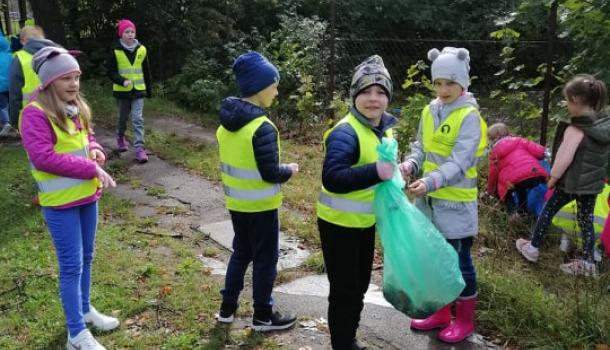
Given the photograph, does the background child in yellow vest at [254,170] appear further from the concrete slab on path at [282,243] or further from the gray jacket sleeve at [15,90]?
the gray jacket sleeve at [15,90]

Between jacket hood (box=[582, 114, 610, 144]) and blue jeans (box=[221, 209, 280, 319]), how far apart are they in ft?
8.71

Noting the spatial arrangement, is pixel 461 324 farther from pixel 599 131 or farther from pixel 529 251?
pixel 599 131

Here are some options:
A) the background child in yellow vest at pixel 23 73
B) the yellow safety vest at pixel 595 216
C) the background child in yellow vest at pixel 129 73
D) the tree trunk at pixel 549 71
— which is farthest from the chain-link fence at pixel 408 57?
the yellow safety vest at pixel 595 216

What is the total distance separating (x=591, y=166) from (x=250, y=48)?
8978 millimetres

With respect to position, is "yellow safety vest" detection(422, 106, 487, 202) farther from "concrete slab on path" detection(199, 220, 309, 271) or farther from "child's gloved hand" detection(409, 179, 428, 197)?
"concrete slab on path" detection(199, 220, 309, 271)

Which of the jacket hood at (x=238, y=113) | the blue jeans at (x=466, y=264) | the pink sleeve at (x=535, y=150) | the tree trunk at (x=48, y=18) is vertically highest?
the tree trunk at (x=48, y=18)

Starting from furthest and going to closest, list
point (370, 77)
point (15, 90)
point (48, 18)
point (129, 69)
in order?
1. point (48, 18)
2. point (129, 69)
3. point (15, 90)
4. point (370, 77)

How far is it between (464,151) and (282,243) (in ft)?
7.71

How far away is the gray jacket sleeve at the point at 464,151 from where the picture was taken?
→ 327 cm

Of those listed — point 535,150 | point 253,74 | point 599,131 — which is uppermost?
point 253,74

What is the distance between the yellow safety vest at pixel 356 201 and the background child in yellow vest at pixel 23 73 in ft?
13.7

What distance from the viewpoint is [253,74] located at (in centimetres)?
337

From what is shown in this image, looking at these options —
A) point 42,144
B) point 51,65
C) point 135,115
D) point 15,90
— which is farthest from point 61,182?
point 135,115

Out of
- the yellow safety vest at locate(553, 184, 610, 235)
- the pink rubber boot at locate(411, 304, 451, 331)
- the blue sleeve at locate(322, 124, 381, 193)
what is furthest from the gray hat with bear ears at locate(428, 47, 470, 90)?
the yellow safety vest at locate(553, 184, 610, 235)
